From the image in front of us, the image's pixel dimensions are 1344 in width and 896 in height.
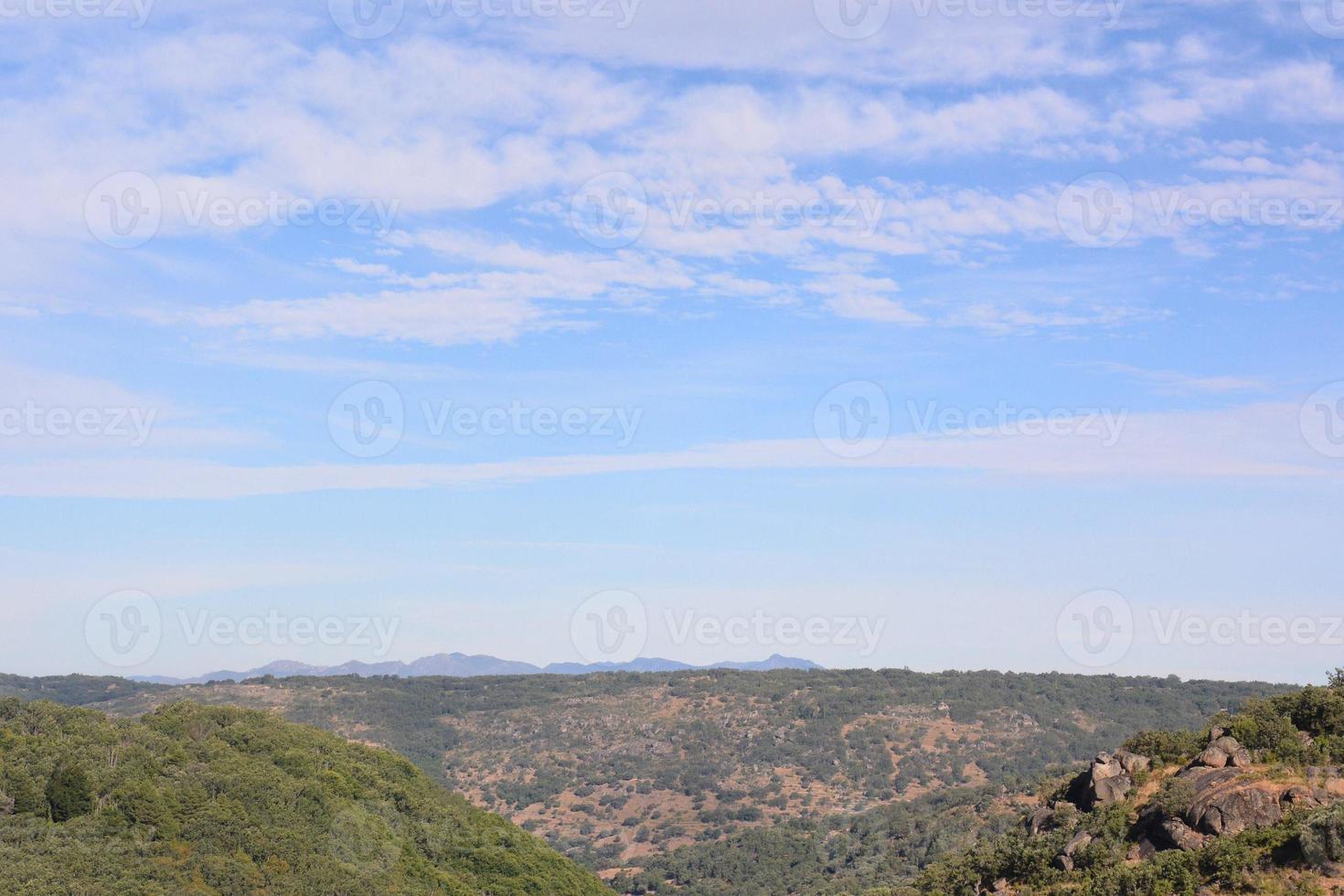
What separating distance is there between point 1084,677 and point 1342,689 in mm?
172474

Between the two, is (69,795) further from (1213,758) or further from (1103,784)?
(1213,758)

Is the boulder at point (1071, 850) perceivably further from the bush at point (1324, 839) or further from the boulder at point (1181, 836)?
the bush at point (1324, 839)

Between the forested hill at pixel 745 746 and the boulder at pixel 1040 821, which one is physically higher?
the boulder at pixel 1040 821

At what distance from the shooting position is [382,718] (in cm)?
18650

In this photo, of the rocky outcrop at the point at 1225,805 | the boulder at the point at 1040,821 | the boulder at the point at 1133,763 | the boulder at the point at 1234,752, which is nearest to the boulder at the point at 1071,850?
the rocky outcrop at the point at 1225,805

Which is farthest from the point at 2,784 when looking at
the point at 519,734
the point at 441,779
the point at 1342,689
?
the point at 519,734

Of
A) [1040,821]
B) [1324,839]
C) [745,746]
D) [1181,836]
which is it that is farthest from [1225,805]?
[745,746]

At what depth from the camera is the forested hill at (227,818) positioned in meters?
54.1

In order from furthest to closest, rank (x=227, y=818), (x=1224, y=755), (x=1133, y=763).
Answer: (x=227, y=818) < (x=1133, y=763) < (x=1224, y=755)

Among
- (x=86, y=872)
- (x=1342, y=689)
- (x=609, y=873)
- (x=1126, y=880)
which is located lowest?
(x=609, y=873)

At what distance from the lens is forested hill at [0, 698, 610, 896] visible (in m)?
54.1

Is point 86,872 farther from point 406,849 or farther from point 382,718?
point 382,718

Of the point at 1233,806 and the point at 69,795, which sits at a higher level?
the point at 1233,806

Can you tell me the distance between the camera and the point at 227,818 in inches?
2360
